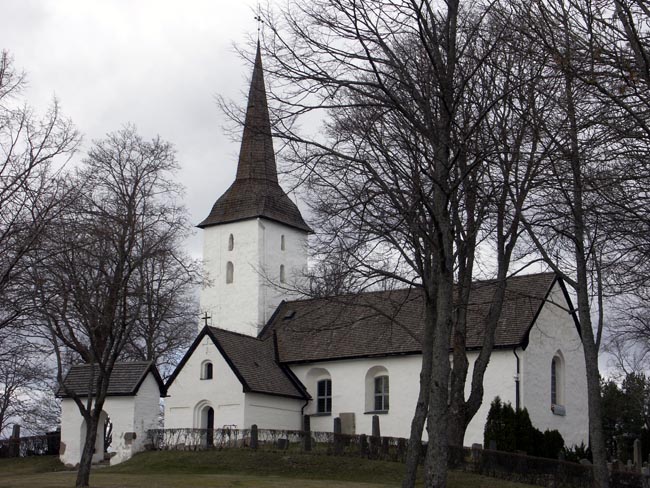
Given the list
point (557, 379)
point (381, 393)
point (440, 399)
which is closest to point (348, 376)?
point (381, 393)

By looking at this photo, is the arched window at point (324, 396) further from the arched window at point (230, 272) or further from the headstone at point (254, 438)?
the arched window at point (230, 272)

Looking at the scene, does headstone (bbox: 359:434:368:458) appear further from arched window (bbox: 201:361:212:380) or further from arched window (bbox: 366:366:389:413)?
arched window (bbox: 201:361:212:380)

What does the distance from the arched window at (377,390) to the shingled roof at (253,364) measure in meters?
2.82

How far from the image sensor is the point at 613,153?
1135 centimetres

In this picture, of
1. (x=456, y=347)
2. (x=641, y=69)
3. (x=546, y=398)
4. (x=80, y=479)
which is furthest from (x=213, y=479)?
(x=641, y=69)

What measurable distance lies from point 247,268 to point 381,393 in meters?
11.1

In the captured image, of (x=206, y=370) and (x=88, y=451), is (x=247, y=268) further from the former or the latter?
(x=88, y=451)

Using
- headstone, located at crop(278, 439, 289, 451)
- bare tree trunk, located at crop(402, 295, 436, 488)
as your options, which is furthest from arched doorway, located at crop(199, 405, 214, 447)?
bare tree trunk, located at crop(402, 295, 436, 488)

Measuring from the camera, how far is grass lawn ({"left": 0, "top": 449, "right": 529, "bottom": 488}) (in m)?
24.0

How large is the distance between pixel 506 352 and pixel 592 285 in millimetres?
14729

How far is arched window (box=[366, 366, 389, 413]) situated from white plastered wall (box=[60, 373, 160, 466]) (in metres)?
8.68

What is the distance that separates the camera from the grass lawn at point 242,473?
24047mm

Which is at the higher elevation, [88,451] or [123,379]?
[123,379]

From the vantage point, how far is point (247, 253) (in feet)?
148
